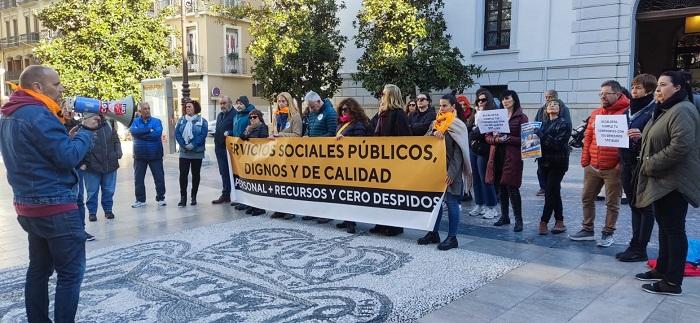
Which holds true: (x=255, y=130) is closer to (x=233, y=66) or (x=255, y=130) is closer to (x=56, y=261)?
(x=56, y=261)

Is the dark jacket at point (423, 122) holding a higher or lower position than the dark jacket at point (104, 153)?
higher

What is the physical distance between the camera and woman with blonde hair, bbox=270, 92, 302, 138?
25.9 feet

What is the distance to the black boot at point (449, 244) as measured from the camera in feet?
19.6

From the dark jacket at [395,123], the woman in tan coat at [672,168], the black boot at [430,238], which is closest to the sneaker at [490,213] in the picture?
the black boot at [430,238]

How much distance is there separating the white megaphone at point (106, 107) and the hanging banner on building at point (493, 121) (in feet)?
13.6

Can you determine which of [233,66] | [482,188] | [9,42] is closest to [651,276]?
[482,188]

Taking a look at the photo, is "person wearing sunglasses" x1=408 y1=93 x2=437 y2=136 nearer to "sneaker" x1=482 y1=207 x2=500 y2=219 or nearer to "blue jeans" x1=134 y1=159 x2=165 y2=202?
"sneaker" x1=482 y1=207 x2=500 y2=219

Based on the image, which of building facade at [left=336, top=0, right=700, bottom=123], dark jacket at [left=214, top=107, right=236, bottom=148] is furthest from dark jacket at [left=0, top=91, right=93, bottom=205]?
building facade at [left=336, top=0, right=700, bottom=123]

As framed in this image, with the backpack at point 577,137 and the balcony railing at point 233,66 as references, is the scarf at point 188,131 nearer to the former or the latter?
the backpack at point 577,137

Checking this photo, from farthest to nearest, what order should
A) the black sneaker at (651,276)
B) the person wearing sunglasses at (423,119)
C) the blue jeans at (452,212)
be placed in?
the person wearing sunglasses at (423,119)
the blue jeans at (452,212)
the black sneaker at (651,276)

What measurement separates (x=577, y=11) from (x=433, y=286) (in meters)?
15.9

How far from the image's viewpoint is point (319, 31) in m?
19.9

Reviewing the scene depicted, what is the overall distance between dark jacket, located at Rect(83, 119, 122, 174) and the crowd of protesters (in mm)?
17

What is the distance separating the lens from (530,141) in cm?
638
